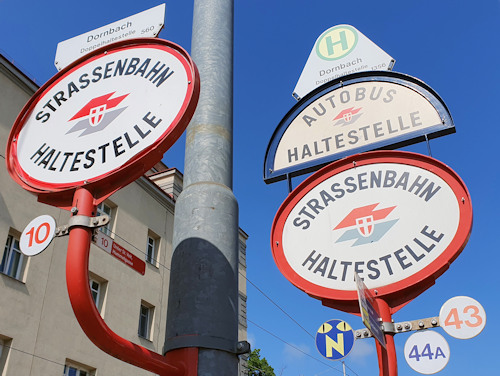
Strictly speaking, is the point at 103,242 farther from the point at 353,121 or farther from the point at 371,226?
the point at 353,121

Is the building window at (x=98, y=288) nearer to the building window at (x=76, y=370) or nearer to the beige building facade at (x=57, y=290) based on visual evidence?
the beige building facade at (x=57, y=290)

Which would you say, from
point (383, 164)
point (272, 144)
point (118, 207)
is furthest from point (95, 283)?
point (383, 164)

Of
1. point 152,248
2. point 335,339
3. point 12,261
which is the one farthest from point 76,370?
point 335,339

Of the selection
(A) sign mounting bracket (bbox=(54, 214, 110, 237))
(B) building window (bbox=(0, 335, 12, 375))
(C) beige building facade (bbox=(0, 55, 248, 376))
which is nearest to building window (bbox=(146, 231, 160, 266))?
(C) beige building facade (bbox=(0, 55, 248, 376))

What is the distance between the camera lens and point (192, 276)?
92.7 inches

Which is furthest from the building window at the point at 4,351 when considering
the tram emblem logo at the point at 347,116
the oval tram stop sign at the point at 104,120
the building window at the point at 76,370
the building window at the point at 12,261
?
the oval tram stop sign at the point at 104,120

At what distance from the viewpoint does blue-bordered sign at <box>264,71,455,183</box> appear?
4.11 m

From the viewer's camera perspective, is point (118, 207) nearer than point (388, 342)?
No

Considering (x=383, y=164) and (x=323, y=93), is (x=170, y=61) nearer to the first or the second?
(x=383, y=164)

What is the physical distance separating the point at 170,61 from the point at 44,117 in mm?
734

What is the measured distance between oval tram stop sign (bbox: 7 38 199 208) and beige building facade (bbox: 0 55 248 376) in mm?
8780

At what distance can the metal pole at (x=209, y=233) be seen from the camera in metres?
2.24

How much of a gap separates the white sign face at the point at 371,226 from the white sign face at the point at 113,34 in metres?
1.51

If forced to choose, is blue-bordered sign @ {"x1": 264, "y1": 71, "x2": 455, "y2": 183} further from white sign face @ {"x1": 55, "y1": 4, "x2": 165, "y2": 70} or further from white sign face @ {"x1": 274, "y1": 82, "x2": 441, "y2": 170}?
white sign face @ {"x1": 55, "y1": 4, "x2": 165, "y2": 70}
